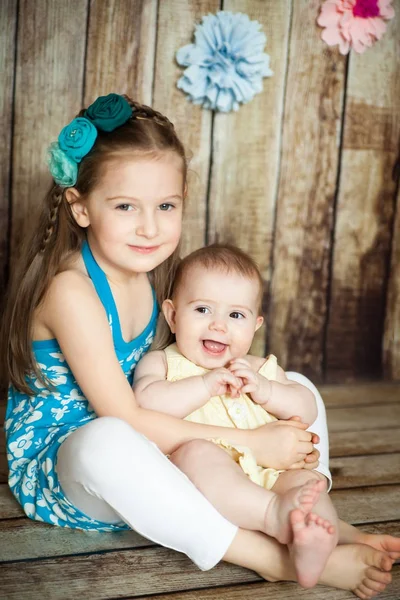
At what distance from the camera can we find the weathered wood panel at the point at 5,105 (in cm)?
188

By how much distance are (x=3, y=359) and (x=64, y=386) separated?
0.53 ft

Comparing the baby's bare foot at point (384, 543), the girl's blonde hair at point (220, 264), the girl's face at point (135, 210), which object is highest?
the girl's face at point (135, 210)

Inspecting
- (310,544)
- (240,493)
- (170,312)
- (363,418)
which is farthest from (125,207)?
(363,418)

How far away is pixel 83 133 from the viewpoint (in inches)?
55.4

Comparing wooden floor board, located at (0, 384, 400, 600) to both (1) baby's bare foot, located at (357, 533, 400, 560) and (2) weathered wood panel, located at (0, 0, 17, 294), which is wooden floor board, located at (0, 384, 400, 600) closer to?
(1) baby's bare foot, located at (357, 533, 400, 560)

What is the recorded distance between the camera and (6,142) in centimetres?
195

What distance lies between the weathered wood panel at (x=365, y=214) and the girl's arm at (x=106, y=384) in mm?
1021

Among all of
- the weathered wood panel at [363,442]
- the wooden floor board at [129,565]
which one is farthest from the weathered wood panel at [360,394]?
the wooden floor board at [129,565]

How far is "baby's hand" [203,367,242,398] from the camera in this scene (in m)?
1.41

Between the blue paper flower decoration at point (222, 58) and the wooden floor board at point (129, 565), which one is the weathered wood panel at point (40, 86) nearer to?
the blue paper flower decoration at point (222, 58)

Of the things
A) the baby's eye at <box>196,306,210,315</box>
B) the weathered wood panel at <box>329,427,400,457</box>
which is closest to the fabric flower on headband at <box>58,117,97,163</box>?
the baby's eye at <box>196,306,210,315</box>

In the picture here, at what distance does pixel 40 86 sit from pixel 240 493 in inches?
46.9

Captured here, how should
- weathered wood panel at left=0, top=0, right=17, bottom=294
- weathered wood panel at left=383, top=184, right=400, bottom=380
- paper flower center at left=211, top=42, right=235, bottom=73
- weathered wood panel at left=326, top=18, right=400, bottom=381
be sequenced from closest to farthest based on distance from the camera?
weathered wood panel at left=0, top=0, right=17, bottom=294
paper flower center at left=211, top=42, right=235, bottom=73
weathered wood panel at left=326, top=18, right=400, bottom=381
weathered wood panel at left=383, top=184, right=400, bottom=380

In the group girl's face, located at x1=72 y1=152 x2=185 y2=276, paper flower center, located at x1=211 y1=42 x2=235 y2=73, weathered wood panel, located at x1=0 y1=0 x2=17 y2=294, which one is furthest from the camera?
paper flower center, located at x1=211 y1=42 x2=235 y2=73
